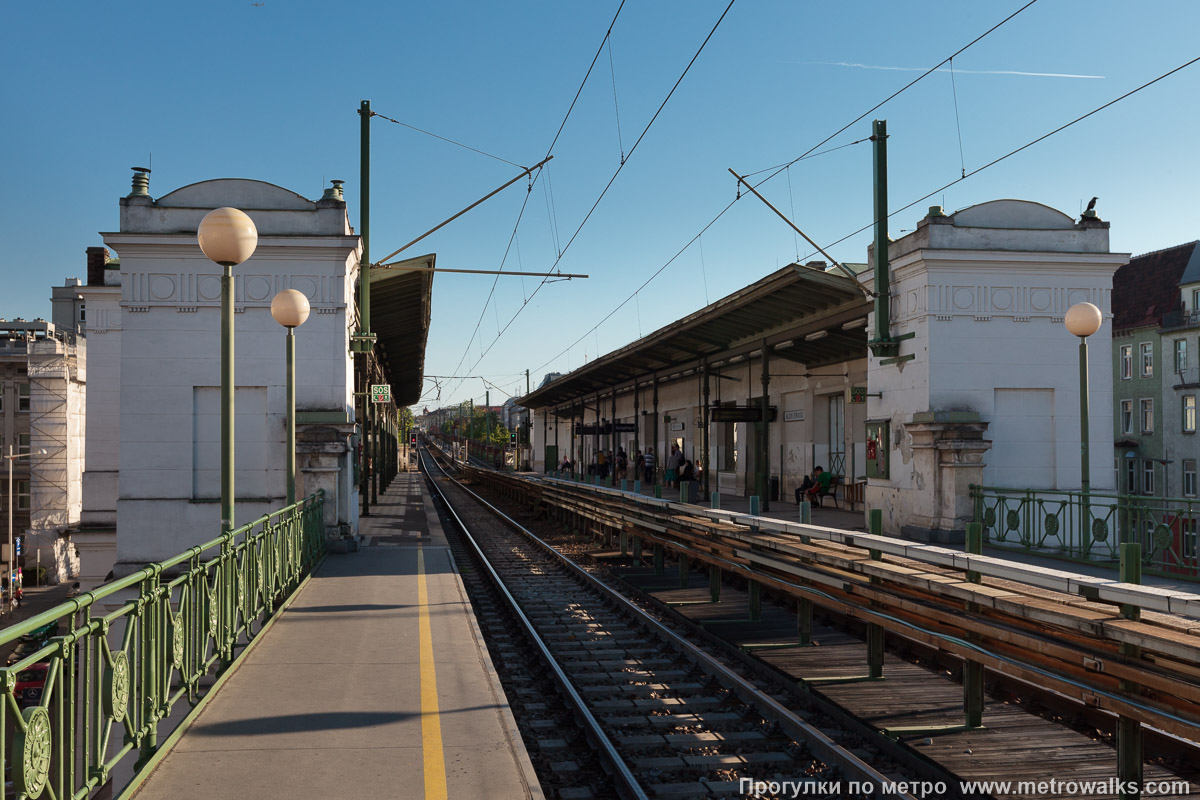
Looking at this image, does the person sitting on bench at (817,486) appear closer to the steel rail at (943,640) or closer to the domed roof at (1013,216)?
the domed roof at (1013,216)

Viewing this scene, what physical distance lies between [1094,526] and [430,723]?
11633 mm

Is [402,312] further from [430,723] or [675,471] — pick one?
[430,723]

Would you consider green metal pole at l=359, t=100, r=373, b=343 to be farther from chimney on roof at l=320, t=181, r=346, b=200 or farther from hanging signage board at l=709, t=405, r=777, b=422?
hanging signage board at l=709, t=405, r=777, b=422

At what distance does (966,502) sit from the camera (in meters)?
16.4

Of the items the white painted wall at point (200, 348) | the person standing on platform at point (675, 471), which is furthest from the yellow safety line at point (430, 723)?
the person standing on platform at point (675, 471)

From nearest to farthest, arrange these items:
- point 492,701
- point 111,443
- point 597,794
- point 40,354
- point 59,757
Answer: point 59,757 < point 597,794 < point 492,701 < point 111,443 < point 40,354

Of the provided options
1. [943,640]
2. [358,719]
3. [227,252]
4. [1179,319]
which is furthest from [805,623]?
[1179,319]

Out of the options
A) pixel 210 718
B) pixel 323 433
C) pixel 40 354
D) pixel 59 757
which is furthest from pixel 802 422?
pixel 40 354

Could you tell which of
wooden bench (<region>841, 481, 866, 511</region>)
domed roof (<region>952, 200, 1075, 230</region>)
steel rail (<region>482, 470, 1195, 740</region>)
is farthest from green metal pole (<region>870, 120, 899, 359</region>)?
wooden bench (<region>841, 481, 866, 511</region>)

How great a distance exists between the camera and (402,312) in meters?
27.5

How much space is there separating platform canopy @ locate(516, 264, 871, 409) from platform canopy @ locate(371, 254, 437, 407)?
6233 mm

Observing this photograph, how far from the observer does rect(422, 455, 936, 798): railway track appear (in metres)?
5.92

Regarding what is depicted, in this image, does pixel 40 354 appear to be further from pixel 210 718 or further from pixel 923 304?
pixel 210 718

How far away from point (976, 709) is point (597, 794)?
286cm
